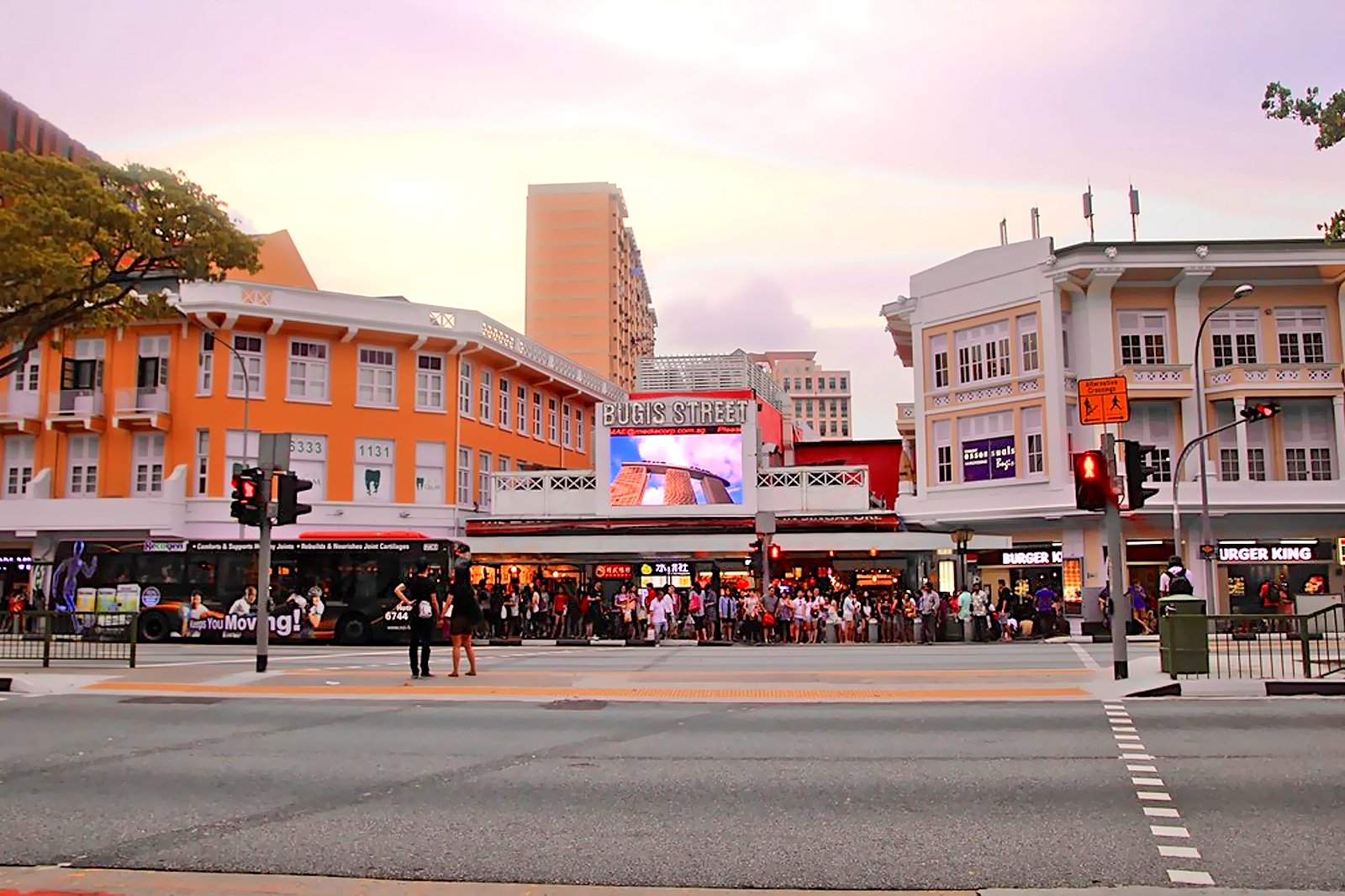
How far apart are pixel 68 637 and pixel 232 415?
2057cm

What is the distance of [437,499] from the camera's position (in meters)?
41.7

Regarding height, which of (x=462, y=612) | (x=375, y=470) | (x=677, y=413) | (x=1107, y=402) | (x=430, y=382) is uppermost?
(x=430, y=382)

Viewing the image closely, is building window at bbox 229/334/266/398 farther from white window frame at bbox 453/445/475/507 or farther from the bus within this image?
the bus

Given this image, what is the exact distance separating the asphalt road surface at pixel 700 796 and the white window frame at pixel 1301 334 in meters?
30.5

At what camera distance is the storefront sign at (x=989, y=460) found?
129 feet

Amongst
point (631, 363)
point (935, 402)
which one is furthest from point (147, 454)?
point (631, 363)

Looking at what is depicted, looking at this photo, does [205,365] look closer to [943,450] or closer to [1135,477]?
[943,450]

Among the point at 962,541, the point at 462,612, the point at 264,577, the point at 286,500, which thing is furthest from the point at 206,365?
the point at 462,612

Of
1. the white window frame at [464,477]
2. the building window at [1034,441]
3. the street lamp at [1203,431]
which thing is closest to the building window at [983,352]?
the building window at [1034,441]

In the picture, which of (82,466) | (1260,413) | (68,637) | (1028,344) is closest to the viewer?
(68,637)

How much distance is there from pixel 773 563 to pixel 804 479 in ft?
30.3

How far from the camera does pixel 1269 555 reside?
38562 millimetres

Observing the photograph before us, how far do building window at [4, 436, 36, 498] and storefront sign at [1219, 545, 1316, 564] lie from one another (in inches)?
1624

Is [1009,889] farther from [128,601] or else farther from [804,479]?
[804,479]
